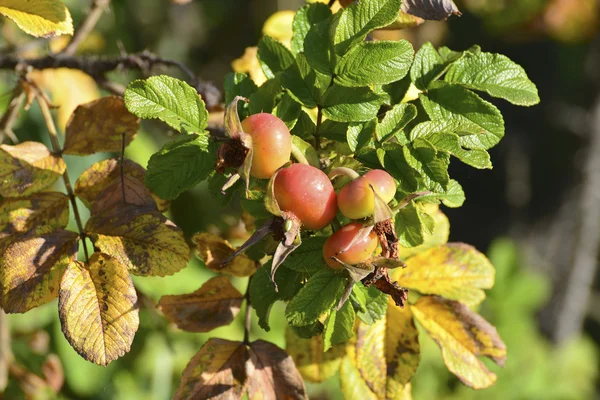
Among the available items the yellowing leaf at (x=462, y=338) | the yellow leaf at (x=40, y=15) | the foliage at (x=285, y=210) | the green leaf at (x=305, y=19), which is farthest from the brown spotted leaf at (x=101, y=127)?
the yellowing leaf at (x=462, y=338)

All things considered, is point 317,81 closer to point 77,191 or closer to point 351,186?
point 351,186

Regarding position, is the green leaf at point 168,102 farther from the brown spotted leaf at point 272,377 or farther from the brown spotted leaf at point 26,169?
the brown spotted leaf at point 272,377

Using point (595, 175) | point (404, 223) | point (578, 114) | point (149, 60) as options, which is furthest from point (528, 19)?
point (404, 223)

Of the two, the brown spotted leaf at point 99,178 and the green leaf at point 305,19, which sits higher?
the green leaf at point 305,19

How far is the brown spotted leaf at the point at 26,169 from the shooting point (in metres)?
0.84

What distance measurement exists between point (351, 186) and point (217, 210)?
2.46 m

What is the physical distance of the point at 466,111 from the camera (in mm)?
798

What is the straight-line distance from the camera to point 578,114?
4590 millimetres

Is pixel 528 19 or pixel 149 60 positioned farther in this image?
pixel 528 19

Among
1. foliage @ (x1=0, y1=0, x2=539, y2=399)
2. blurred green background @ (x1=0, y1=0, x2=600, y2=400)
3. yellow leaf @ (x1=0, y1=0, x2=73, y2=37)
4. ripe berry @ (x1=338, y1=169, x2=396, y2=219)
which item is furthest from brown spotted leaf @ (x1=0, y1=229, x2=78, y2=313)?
blurred green background @ (x1=0, y1=0, x2=600, y2=400)

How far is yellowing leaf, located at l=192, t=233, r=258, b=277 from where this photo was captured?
2.93 feet

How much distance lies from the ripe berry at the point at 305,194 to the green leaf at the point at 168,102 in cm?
15

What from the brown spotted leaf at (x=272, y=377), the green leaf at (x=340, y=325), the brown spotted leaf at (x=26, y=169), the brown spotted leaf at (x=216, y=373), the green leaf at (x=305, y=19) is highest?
the green leaf at (x=305, y=19)

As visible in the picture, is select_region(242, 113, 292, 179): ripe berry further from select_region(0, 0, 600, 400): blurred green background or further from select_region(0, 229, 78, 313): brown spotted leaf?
select_region(0, 0, 600, 400): blurred green background
